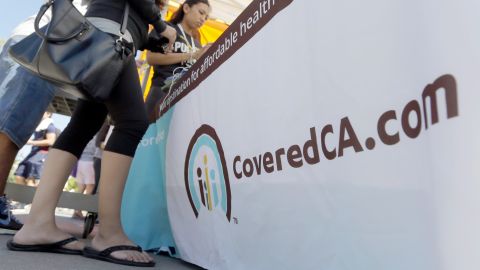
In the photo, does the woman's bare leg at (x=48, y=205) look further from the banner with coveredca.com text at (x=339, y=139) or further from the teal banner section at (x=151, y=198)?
the banner with coveredca.com text at (x=339, y=139)

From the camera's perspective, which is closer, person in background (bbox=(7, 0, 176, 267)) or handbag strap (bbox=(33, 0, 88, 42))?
handbag strap (bbox=(33, 0, 88, 42))

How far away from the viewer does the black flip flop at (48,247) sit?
4.32 ft

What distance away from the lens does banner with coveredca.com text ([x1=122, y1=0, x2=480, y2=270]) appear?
1.69ft

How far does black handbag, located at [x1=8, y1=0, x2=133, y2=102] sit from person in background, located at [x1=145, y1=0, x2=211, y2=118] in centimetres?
54

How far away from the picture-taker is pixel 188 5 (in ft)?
7.11

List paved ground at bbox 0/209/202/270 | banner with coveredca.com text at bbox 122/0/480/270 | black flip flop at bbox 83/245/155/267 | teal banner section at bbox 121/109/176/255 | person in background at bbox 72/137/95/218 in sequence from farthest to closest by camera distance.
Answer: person in background at bbox 72/137/95/218 → teal banner section at bbox 121/109/176/255 → black flip flop at bbox 83/245/155/267 → paved ground at bbox 0/209/202/270 → banner with coveredca.com text at bbox 122/0/480/270

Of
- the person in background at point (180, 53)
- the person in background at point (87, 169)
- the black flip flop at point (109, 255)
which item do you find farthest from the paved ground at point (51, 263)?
the person in background at point (87, 169)

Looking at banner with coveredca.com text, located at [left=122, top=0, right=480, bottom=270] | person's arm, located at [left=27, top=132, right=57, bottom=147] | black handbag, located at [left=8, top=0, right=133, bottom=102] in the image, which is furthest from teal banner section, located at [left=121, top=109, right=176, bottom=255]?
person's arm, located at [left=27, top=132, right=57, bottom=147]

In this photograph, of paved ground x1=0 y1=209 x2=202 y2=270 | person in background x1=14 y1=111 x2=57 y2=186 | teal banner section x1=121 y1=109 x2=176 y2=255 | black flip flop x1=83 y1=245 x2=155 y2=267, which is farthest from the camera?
person in background x1=14 y1=111 x2=57 y2=186

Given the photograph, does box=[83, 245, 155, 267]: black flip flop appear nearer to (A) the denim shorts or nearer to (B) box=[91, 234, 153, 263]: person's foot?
(B) box=[91, 234, 153, 263]: person's foot

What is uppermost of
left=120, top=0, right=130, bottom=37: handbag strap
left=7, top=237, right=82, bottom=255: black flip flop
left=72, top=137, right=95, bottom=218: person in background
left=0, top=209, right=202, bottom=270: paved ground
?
left=120, top=0, right=130, bottom=37: handbag strap

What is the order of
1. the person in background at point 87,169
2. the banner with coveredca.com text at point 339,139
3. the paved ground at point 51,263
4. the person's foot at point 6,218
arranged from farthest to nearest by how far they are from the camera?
the person in background at point 87,169
the person's foot at point 6,218
the paved ground at point 51,263
the banner with coveredca.com text at point 339,139

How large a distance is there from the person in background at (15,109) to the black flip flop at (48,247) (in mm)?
475

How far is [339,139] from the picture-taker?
2.42ft
